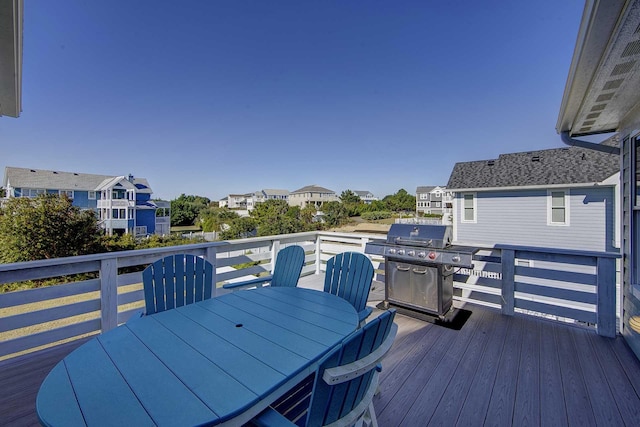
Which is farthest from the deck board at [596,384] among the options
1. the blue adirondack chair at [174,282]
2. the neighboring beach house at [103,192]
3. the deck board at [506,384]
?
the neighboring beach house at [103,192]

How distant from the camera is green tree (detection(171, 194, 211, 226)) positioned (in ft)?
77.2

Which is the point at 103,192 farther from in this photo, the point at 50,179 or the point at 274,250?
the point at 274,250

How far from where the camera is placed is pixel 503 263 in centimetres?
309

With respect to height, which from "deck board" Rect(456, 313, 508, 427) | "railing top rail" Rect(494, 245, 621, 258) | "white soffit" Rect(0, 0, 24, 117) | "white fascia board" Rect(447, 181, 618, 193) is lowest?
"deck board" Rect(456, 313, 508, 427)

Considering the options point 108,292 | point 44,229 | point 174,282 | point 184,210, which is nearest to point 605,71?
point 174,282

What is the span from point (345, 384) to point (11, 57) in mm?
2662

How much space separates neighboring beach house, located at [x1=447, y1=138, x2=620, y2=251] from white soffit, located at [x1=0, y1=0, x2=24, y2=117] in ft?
24.7

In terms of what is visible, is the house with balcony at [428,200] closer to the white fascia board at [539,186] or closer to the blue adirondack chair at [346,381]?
the white fascia board at [539,186]

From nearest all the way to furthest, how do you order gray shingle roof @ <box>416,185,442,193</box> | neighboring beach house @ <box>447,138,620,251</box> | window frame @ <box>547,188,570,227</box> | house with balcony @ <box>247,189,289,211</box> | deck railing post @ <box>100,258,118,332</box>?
deck railing post @ <box>100,258,118,332</box> → neighboring beach house @ <box>447,138,620,251</box> → window frame @ <box>547,188,570,227</box> → gray shingle roof @ <box>416,185,442,193</box> → house with balcony @ <box>247,189,289,211</box>

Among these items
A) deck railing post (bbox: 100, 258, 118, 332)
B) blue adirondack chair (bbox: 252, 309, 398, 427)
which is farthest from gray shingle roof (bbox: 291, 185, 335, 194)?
blue adirondack chair (bbox: 252, 309, 398, 427)

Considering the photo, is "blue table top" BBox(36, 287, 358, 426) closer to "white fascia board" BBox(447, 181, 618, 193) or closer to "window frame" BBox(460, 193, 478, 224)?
"white fascia board" BBox(447, 181, 618, 193)

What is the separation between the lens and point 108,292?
8.33ft

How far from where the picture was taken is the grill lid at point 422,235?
283cm

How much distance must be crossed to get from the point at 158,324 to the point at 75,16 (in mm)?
6003
